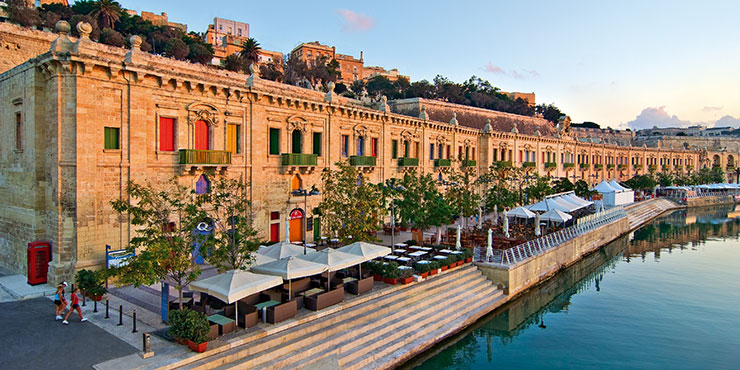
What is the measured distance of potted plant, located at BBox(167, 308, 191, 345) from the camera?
1138 cm

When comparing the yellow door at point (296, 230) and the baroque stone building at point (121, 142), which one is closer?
the baroque stone building at point (121, 142)

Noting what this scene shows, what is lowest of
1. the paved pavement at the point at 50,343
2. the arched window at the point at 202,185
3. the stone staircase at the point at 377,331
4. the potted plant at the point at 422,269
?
the stone staircase at the point at 377,331

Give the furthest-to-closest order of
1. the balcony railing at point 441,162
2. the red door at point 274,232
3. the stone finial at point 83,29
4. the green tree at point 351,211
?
the balcony railing at point 441,162 < the red door at point 274,232 < the green tree at point 351,211 < the stone finial at point 83,29

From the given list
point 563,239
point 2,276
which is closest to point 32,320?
point 2,276

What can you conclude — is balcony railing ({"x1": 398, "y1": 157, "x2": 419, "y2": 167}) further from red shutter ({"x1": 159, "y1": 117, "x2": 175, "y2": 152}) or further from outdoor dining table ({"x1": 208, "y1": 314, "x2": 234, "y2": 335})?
outdoor dining table ({"x1": 208, "y1": 314, "x2": 234, "y2": 335})

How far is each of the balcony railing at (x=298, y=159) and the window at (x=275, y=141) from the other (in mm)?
480

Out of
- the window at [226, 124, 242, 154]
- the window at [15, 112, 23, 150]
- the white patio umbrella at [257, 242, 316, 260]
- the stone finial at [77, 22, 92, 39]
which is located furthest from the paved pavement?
the window at [226, 124, 242, 154]

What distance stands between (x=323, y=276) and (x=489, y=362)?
6595 millimetres

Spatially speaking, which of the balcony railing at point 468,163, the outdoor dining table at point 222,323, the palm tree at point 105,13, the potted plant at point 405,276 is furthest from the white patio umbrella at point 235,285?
the palm tree at point 105,13

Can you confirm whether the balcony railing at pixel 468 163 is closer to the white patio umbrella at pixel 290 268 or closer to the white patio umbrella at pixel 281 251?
the white patio umbrella at pixel 281 251

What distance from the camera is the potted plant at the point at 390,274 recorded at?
17.9m

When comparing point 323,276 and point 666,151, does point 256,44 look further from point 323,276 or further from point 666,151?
point 666,151

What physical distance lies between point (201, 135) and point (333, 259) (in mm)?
9482

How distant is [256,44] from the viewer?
6306 cm
